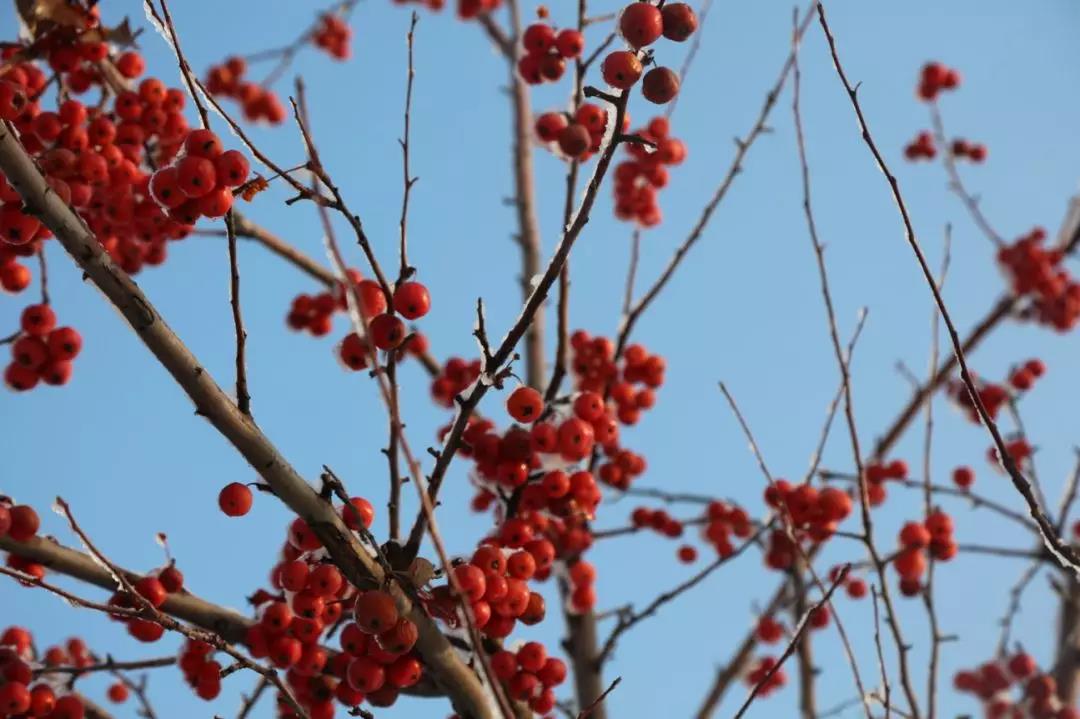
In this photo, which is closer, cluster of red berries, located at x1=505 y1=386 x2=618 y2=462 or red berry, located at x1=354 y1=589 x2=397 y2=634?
red berry, located at x1=354 y1=589 x2=397 y2=634

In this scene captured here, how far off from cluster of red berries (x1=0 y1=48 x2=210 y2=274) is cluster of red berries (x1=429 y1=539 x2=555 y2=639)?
59.9 inches

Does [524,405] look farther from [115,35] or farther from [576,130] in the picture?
[115,35]

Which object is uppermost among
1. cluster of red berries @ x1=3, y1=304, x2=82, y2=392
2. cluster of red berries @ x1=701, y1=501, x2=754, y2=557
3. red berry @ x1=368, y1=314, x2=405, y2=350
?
cluster of red berries @ x1=701, y1=501, x2=754, y2=557

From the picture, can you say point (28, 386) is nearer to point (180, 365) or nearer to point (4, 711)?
point (4, 711)

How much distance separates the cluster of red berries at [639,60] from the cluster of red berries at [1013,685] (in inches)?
189

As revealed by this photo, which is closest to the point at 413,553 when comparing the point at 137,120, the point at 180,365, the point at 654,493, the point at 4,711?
the point at 180,365

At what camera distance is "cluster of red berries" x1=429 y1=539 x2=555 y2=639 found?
9.02 ft

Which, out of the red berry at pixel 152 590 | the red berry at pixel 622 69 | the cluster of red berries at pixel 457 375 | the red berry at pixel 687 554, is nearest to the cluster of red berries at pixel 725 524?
the red berry at pixel 687 554

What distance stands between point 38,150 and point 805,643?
434cm

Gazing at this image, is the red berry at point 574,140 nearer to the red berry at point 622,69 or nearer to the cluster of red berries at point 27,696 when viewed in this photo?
the red berry at point 622,69

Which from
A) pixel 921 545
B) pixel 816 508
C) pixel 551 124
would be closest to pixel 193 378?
pixel 551 124

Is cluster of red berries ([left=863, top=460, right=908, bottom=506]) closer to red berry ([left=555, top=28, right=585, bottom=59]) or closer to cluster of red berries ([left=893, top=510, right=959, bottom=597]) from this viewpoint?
cluster of red berries ([left=893, top=510, right=959, bottom=597])

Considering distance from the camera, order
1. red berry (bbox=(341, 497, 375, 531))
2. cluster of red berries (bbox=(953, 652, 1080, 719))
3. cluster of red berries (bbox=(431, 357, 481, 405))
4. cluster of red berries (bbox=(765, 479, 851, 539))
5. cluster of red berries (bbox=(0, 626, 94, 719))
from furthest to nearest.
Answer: cluster of red berries (bbox=(953, 652, 1080, 719)), cluster of red berries (bbox=(431, 357, 481, 405)), cluster of red berries (bbox=(765, 479, 851, 539)), cluster of red berries (bbox=(0, 626, 94, 719)), red berry (bbox=(341, 497, 375, 531))

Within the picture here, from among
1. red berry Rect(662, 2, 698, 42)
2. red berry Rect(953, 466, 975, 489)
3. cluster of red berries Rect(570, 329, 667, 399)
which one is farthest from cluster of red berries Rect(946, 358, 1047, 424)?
red berry Rect(662, 2, 698, 42)
